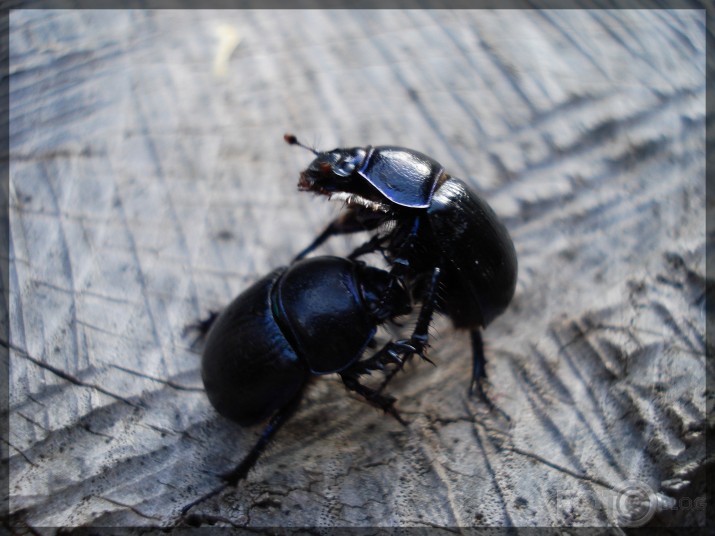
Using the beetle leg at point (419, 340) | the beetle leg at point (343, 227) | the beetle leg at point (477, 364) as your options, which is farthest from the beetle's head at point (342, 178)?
the beetle leg at point (477, 364)

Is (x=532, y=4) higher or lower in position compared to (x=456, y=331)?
higher

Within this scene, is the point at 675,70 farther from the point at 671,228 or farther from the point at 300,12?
the point at 300,12

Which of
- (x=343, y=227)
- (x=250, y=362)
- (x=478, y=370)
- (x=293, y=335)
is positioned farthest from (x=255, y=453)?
(x=343, y=227)

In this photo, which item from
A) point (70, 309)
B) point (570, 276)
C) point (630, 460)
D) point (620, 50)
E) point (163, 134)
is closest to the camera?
point (630, 460)

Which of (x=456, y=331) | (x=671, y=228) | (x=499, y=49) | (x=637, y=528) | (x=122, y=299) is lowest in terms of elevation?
(x=637, y=528)

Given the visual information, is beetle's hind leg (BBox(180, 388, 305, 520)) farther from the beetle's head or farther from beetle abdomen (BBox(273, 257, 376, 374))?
the beetle's head

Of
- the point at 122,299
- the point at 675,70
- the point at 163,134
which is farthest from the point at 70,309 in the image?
the point at 675,70
